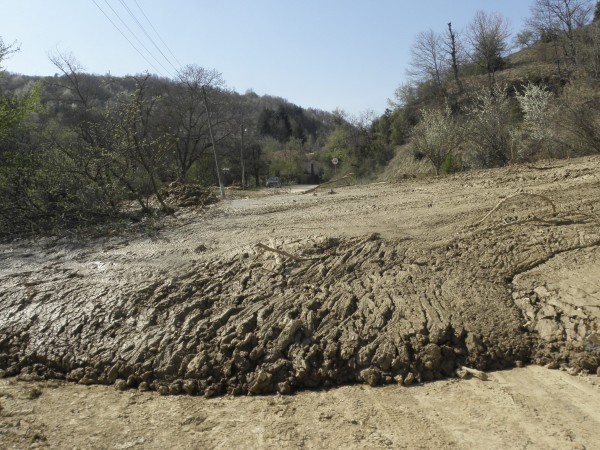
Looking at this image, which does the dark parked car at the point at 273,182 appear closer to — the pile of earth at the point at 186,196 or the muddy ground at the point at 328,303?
the pile of earth at the point at 186,196

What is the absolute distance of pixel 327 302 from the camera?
6199 millimetres

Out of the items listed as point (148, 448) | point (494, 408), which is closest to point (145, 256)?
point (148, 448)

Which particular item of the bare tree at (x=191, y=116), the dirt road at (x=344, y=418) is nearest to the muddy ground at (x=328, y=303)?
the dirt road at (x=344, y=418)

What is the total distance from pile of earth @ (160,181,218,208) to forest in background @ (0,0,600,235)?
44 centimetres

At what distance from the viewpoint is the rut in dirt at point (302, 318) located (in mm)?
5395

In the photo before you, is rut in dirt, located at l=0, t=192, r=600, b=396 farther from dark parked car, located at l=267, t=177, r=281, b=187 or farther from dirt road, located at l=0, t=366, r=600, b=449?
dark parked car, located at l=267, t=177, r=281, b=187

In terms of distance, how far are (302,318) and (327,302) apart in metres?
0.41

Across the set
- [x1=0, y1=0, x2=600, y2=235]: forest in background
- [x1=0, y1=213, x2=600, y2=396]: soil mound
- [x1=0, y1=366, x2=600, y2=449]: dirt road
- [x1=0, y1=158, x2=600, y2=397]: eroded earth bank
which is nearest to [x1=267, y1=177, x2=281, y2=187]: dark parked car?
[x1=0, y1=0, x2=600, y2=235]: forest in background

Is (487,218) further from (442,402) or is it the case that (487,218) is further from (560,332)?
(442,402)

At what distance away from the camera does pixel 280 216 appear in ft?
32.5

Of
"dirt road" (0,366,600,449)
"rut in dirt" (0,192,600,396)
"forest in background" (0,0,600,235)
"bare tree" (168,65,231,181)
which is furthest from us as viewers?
"bare tree" (168,65,231,181)

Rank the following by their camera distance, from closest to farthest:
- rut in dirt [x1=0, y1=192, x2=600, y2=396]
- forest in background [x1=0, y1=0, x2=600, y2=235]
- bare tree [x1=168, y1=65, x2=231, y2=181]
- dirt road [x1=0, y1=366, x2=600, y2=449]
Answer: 1. dirt road [x1=0, y1=366, x2=600, y2=449]
2. rut in dirt [x1=0, y1=192, x2=600, y2=396]
3. forest in background [x1=0, y1=0, x2=600, y2=235]
4. bare tree [x1=168, y1=65, x2=231, y2=181]

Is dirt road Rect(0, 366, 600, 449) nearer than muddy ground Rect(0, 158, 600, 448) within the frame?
Yes

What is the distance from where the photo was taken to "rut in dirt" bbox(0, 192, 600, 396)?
17.7 feet
